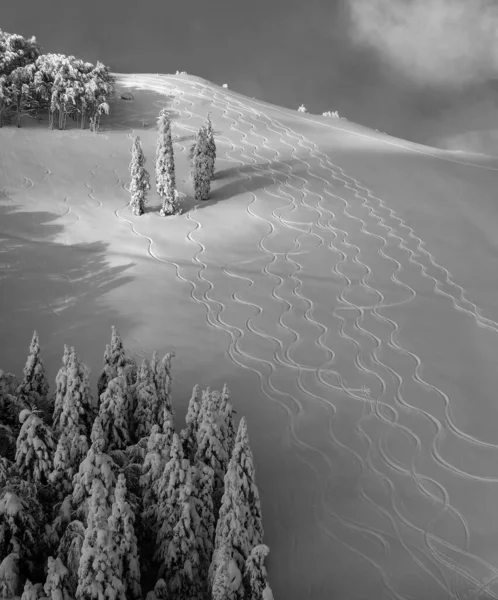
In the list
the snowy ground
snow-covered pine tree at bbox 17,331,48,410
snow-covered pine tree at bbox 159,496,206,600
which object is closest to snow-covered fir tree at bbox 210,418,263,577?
snow-covered pine tree at bbox 159,496,206,600

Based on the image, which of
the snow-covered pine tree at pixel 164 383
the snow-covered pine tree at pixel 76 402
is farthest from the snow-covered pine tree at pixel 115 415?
the snow-covered pine tree at pixel 164 383

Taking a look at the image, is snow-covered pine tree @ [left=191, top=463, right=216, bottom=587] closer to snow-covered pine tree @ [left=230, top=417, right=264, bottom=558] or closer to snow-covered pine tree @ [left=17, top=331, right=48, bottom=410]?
snow-covered pine tree @ [left=230, top=417, right=264, bottom=558]

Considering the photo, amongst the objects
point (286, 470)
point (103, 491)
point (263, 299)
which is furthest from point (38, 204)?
point (103, 491)

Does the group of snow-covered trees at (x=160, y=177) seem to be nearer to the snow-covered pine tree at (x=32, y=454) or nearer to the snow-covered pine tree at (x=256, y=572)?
the snow-covered pine tree at (x=32, y=454)

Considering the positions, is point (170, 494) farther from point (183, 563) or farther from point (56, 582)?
point (56, 582)

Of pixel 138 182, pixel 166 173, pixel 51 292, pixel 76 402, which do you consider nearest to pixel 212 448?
pixel 76 402

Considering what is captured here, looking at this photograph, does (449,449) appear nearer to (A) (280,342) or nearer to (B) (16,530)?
(A) (280,342)
